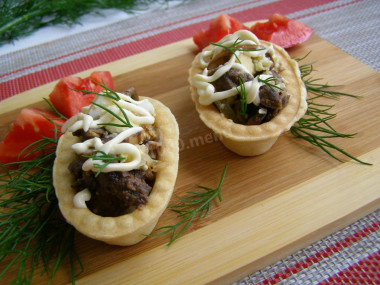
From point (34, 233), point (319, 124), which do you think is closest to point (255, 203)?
point (319, 124)

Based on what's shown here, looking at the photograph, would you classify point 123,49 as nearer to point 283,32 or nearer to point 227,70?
point 283,32

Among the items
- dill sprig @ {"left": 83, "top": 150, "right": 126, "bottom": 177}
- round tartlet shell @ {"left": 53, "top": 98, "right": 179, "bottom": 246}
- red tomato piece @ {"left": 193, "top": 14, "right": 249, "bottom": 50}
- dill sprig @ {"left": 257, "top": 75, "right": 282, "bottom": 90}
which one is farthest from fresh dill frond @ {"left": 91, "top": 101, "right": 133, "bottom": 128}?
red tomato piece @ {"left": 193, "top": 14, "right": 249, "bottom": 50}

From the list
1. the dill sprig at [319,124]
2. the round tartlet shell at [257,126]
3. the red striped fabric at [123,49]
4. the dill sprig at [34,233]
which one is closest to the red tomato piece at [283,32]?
the dill sprig at [319,124]

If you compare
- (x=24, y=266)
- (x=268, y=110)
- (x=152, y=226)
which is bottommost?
(x=24, y=266)

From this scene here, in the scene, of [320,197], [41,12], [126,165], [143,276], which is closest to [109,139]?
[126,165]

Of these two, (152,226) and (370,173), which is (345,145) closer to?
(370,173)

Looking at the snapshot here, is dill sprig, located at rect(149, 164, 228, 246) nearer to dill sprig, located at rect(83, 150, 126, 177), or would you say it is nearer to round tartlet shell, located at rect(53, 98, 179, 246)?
round tartlet shell, located at rect(53, 98, 179, 246)
